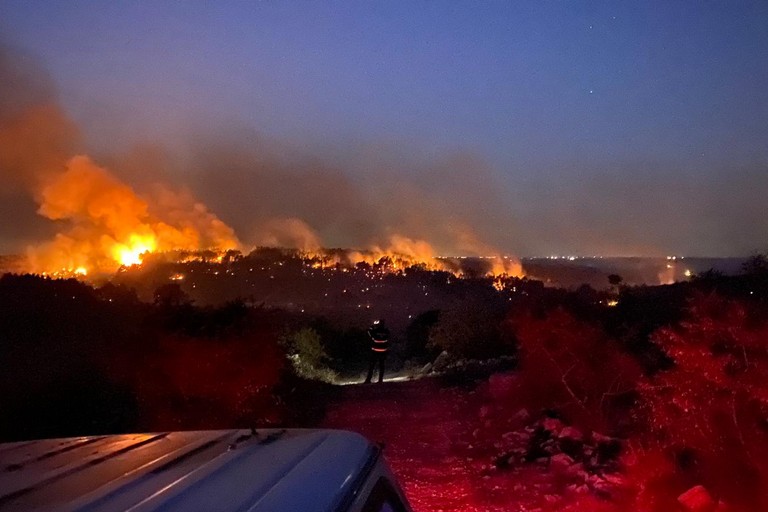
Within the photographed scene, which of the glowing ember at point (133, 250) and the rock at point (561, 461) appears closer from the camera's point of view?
the rock at point (561, 461)

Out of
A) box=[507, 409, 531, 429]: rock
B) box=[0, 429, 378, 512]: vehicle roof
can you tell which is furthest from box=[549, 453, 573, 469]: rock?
box=[0, 429, 378, 512]: vehicle roof

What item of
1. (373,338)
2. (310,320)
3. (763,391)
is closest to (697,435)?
(763,391)

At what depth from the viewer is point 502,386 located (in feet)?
45.7

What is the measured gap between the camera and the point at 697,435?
7.74 meters

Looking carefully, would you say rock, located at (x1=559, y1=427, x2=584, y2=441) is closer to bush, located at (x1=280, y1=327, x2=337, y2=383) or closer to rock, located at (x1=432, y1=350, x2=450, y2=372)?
bush, located at (x1=280, y1=327, x2=337, y2=383)

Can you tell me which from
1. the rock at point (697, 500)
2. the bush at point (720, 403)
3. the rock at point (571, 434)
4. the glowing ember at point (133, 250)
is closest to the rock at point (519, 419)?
the rock at point (571, 434)

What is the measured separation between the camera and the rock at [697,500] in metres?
7.01

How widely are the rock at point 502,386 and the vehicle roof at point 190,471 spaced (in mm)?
10562

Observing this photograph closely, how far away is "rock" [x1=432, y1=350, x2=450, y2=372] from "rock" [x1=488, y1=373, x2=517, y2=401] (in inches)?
230

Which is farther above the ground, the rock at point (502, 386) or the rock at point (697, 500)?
the rock at point (697, 500)

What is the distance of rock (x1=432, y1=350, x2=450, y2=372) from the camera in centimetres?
2077

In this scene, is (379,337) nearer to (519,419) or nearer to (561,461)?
(519,419)

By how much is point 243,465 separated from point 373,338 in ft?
51.7

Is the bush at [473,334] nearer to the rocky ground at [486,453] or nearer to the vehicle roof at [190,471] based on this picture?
the rocky ground at [486,453]
